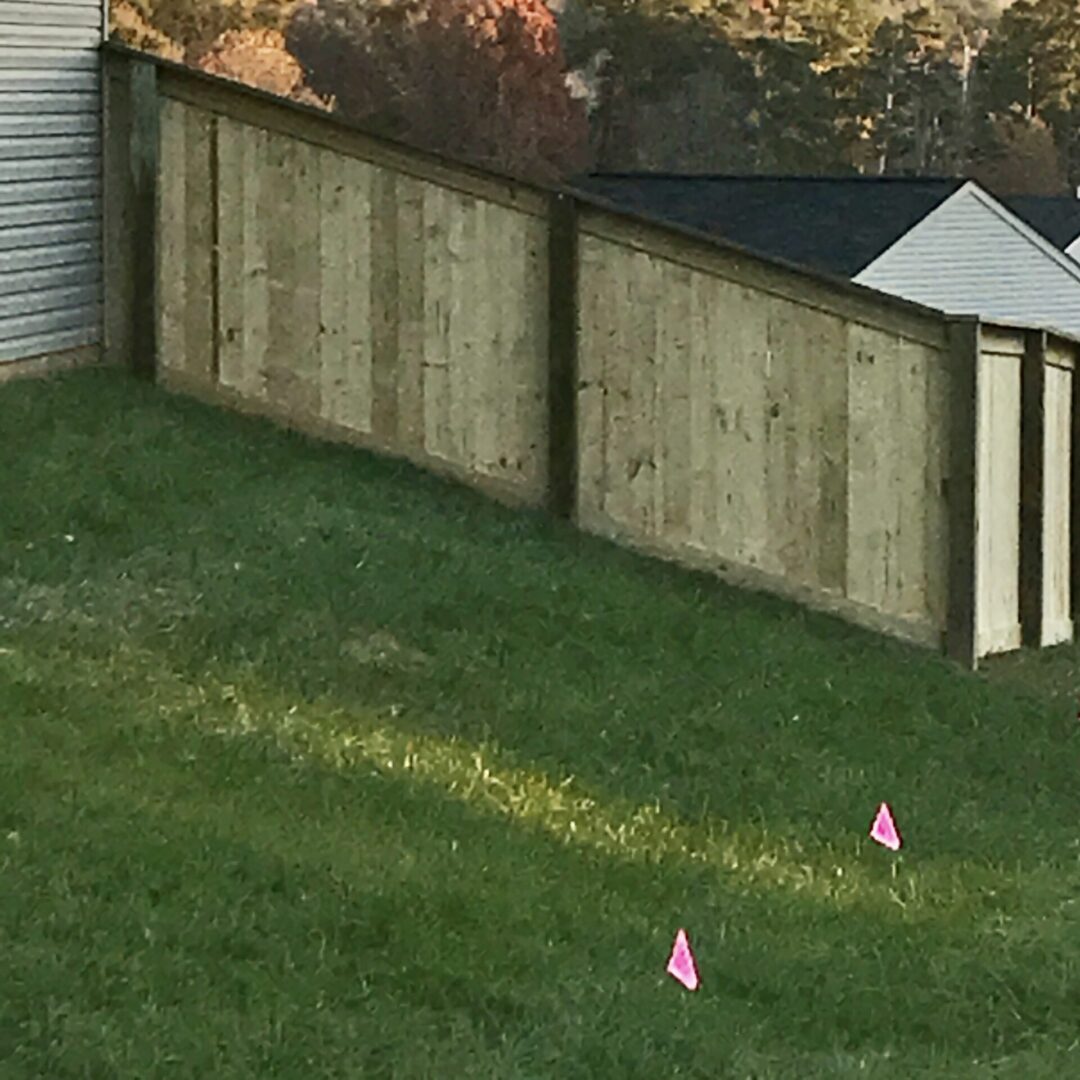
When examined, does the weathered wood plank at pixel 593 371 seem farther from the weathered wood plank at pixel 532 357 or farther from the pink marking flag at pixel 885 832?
the pink marking flag at pixel 885 832

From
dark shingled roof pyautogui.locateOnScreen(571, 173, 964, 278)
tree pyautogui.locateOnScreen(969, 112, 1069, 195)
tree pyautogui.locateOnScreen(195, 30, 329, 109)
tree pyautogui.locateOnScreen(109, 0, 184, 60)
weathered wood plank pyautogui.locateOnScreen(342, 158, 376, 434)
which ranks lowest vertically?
tree pyautogui.locateOnScreen(969, 112, 1069, 195)

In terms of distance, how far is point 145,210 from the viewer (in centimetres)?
1181

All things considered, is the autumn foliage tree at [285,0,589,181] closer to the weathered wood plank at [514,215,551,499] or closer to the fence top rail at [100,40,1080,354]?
the fence top rail at [100,40,1080,354]

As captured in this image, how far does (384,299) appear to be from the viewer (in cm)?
1130

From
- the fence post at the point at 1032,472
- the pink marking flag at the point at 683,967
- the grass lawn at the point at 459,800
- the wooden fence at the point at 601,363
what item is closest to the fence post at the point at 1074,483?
the wooden fence at the point at 601,363

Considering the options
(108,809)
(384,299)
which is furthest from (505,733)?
(384,299)

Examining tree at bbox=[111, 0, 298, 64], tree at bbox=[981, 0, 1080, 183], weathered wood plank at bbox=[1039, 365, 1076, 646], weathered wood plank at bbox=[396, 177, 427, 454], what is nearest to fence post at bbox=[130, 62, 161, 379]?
weathered wood plank at bbox=[396, 177, 427, 454]

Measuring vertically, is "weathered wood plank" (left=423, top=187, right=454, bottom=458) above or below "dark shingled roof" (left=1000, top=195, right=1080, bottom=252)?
above

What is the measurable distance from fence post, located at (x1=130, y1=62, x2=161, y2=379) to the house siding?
15.2m

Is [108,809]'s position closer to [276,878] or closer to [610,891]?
[276,878]

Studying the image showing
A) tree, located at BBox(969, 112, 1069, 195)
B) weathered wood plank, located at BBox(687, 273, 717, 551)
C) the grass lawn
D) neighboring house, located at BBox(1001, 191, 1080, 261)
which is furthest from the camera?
tree, located at BBox(969, 112, 1069, 195)

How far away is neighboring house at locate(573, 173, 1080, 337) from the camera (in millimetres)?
26375

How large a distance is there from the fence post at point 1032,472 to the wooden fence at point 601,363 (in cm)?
1

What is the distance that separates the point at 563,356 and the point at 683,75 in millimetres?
49872
